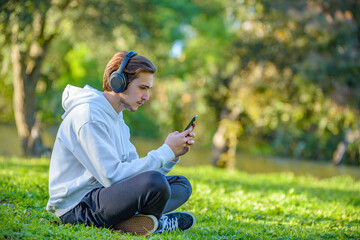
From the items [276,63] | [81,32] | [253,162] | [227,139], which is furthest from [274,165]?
[81,32]

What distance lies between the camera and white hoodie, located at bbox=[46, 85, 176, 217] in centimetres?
318

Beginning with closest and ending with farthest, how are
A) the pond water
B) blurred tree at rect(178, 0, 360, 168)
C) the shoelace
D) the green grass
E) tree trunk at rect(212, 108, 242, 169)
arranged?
the green grass → the shoelace → blurred tree at rect(178, 0, 360, 168) → tree trunk at rect(212, 108, 242, 169) → the pond water

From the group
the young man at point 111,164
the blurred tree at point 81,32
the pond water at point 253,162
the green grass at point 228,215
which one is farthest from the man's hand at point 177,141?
the pond water at point 253,162

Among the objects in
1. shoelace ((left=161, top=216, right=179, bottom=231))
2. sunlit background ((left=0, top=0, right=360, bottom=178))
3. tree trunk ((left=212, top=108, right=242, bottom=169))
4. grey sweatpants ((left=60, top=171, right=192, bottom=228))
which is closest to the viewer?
grey sweatpants ((left=60, top=171, right=192, bottom=228))

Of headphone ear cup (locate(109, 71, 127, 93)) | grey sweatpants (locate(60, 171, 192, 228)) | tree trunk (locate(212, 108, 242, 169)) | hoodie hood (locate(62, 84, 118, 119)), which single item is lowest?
tree trunk (locate(212, 108, 242, 169))

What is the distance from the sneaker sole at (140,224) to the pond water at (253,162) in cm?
1692

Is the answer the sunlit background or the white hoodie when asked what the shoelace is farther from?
the sunlit background

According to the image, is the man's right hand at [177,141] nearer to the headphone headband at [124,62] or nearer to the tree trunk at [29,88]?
the headphone headband at [124,62]

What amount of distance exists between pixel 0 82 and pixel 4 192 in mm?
14920

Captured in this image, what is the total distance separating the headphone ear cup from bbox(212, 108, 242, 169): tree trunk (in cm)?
1292

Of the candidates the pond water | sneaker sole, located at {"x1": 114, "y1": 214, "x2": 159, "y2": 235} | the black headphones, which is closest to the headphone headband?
the black headphones

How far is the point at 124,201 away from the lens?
3199mm

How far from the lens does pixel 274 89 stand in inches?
580

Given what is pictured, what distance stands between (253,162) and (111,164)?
2220 cm
